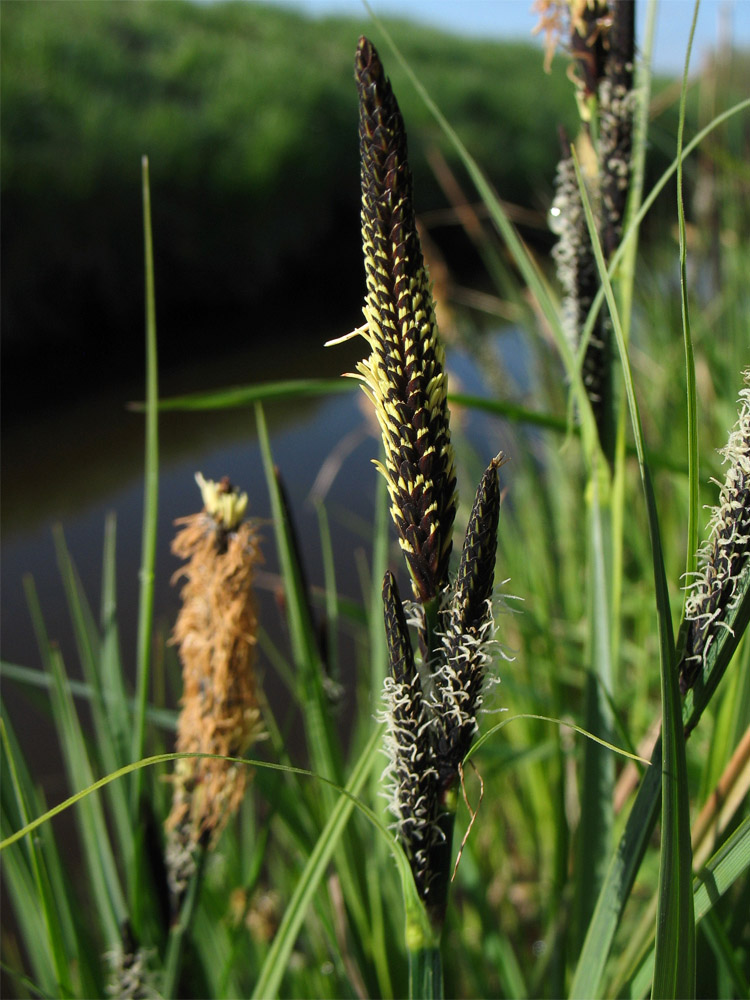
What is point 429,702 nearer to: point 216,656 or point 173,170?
point 216,656

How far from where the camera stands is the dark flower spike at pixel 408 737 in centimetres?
31

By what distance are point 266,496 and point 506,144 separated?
17.9 ft

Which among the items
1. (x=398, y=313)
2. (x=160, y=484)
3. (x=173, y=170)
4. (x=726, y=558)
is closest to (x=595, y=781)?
(x=726, y=558)

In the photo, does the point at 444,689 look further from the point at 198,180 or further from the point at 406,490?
the point at 198,180

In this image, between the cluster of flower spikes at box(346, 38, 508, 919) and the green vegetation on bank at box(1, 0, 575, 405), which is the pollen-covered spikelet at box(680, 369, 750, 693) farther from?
the green vegetation on bank at box(1, 0, 575, 405)

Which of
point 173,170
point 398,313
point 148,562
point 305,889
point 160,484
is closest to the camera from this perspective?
point 398,313

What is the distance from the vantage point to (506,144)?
7168 millimetres

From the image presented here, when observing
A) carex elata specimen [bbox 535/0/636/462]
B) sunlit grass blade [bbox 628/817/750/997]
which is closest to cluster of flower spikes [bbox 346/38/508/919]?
sunlit grass blade [bbox 628/817/750/997]

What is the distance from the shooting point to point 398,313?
10.8 inches

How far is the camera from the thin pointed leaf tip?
0.27m

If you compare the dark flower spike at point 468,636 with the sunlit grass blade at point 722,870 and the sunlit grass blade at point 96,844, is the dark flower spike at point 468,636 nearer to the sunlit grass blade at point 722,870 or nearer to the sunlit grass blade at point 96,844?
the sunlit grass blade at point 722,870

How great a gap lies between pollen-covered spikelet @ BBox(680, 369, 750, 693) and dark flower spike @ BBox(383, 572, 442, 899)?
0.39 feet

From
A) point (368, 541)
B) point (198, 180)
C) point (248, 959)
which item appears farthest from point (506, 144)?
point (248, 959)

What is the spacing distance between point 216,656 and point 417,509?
252 mm
